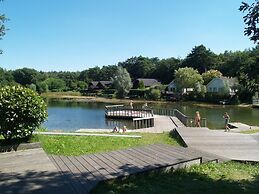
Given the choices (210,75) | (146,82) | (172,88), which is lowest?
(172,88)

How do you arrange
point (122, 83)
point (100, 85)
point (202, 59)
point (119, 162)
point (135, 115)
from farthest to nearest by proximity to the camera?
point (100, 85) < point (202, 59) < point (122, 83) < point (135, 115) < point (119, 162)

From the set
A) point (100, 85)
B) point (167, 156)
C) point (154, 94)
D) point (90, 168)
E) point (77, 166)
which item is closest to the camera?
point (90, 168)

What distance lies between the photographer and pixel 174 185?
20.8 feet

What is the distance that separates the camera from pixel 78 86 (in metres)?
114

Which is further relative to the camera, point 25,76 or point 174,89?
point 25,76

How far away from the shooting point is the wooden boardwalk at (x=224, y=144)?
1008cm

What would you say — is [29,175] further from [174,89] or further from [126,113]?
[174,89]

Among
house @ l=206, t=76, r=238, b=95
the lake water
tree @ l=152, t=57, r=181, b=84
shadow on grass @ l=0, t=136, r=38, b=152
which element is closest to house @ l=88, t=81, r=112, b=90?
tree @ l=152, t=57, r=181, b=84

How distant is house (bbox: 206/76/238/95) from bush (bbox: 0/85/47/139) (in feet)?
186

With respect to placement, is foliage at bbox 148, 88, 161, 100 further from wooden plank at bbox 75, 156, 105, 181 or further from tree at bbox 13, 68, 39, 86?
wooden plank at bbox 75, 156, 105, 181

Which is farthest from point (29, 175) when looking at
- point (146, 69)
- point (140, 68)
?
point (140, 68)

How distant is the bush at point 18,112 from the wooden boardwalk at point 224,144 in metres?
5.54

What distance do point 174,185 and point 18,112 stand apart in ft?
17.6

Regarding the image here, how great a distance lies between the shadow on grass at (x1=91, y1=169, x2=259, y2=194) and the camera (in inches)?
232
